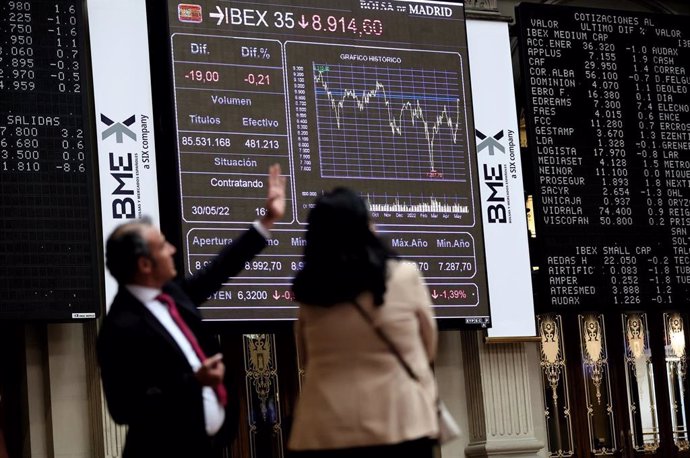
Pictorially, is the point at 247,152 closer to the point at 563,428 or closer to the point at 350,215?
the point at 563,428

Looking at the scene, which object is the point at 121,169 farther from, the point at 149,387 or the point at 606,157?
the point at 149,387

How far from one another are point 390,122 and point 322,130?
0.52 metres

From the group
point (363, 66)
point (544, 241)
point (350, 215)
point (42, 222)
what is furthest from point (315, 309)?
point (544, 241)

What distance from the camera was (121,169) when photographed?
26.5 ft

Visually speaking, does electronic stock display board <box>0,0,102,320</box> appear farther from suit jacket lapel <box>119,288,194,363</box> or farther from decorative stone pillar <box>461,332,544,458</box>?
suit jacket lapel <box>119,288,194,363</box>

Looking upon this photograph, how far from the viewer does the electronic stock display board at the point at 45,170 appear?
7555mm

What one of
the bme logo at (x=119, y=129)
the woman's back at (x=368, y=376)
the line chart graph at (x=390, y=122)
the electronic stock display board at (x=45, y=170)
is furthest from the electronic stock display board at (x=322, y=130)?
the woman's back at (x=368, y=376)

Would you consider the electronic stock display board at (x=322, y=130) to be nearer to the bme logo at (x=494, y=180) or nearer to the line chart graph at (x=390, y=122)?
the line chart graph at (x=390, y=122)

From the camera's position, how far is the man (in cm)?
379

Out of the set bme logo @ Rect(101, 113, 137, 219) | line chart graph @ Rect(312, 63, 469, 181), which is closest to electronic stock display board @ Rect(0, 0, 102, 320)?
bme logo @ Rect(101, 113, 137, 219)

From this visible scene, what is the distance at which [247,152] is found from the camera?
27.1 feet

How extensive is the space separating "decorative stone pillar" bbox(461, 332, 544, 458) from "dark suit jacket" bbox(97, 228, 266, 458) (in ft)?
18.2

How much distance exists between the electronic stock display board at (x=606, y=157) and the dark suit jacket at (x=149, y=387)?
5729 mm

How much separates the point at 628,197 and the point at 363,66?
2328mm
